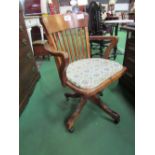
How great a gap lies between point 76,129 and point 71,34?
0.94 m

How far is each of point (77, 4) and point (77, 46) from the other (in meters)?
6.06

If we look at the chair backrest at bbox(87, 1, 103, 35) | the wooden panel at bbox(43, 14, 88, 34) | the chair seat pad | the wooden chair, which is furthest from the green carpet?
the chair backrest at bbox(87, 1, 103, 35)

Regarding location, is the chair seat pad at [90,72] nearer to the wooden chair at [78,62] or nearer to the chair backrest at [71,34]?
the wooden chair at [78,62]

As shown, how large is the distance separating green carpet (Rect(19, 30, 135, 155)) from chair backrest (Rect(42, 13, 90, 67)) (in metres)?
0.59

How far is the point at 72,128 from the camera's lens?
3.83 ft

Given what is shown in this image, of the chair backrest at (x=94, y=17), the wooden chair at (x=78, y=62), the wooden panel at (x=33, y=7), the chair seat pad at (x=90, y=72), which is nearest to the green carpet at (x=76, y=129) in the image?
the wooden chair at (x=78, y=62)

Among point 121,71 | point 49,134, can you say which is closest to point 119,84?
point 121,71

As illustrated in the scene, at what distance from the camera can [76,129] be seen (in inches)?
46.6

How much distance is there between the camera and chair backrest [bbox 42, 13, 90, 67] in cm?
121

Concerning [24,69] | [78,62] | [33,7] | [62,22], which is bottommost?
[24,69]

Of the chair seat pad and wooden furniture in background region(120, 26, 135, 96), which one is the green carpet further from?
the chair seat pad

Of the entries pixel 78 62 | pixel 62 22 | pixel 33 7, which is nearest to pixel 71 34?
pixel 62 22

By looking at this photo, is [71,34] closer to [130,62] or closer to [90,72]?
[90,72]
